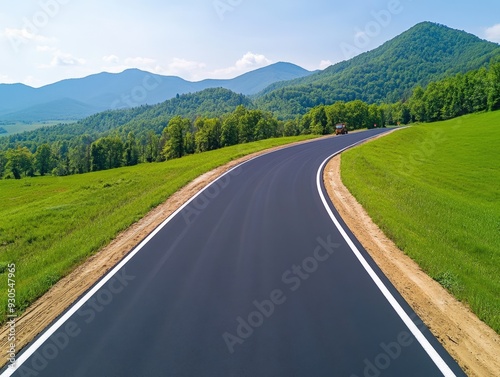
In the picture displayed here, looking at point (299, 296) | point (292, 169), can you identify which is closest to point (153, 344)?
point (299, 296)

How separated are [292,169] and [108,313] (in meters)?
18.3

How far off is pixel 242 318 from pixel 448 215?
1260cm

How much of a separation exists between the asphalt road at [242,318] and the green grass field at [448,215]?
67.2 inches

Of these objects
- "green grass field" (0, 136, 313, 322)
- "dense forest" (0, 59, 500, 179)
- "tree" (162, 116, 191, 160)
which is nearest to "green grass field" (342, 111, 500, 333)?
"green grass field" (0, 136, 313, 322)

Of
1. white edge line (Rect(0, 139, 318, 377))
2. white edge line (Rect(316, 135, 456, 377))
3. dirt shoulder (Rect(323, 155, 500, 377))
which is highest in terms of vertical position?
white edge line (Rect(0, 139, 318, 377))

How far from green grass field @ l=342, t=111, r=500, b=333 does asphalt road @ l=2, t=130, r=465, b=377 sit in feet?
5.60

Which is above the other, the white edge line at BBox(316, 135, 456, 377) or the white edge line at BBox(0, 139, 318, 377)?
the white edge line at BBox(0, 139, 318, 377)

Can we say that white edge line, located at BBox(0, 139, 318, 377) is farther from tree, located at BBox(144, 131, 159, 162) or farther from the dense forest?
tree, located at BBox(144, 131, 159, 162)

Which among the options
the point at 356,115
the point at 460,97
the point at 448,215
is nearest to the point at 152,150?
the point at 356,115

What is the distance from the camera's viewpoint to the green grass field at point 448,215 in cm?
774

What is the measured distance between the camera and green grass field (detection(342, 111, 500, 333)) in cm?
774

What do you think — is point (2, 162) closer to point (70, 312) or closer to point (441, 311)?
point (70, 312)

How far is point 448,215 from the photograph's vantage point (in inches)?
573

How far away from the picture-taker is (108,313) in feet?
20.5
